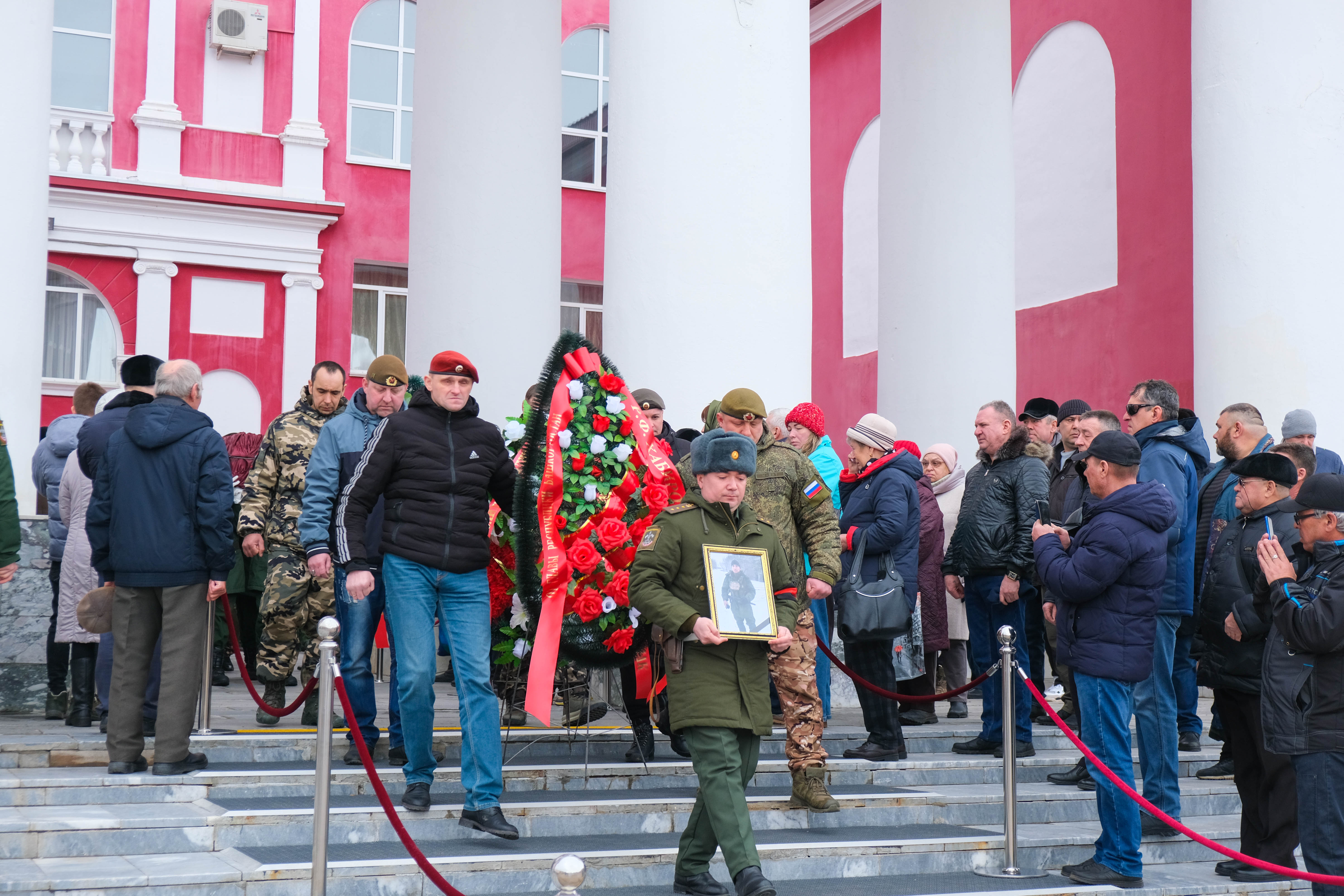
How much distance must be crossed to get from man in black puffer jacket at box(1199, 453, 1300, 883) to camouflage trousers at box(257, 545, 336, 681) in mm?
4492

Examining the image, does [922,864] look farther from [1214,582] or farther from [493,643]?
[493,643]

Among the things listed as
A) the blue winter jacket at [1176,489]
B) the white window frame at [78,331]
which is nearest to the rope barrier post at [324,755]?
the blue winter jacket at [1176,489]

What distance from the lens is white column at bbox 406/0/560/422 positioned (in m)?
11.6

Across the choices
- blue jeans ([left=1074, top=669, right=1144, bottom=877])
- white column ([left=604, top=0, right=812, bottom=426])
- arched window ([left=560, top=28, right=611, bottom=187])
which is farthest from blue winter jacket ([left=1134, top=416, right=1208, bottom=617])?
arched window ([left=560, top=28, right=611, bottom=187])

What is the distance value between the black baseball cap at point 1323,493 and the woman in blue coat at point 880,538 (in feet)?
7.65

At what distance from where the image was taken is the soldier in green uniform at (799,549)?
632cm

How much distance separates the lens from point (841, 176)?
60.8 ft

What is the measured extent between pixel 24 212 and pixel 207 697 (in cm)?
337

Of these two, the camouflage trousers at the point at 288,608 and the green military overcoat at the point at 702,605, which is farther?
the camouflage trousers at the point at 288,608

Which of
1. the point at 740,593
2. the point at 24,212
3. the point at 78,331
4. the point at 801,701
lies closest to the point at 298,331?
the point at 78,331

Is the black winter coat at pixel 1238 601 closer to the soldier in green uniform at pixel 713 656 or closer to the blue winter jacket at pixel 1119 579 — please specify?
the blue winter jacket at pixel 1119 579

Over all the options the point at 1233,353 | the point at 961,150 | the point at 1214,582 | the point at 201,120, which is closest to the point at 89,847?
the point at 1214,582

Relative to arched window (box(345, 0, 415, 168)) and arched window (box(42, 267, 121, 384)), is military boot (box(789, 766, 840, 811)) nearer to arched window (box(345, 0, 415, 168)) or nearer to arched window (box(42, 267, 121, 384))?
arched window (box(42, 267, 121, 384))

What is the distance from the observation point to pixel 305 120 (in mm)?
20547
